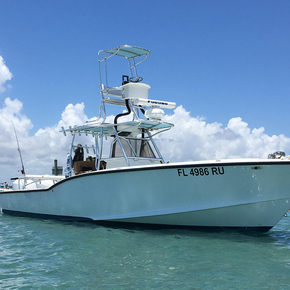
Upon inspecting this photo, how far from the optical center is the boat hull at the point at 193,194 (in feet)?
23.6

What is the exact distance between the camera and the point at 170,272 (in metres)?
4.91

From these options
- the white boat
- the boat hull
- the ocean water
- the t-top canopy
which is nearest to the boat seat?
the white boat

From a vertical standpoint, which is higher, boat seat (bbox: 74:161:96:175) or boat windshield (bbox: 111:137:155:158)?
boat windshield (bbox: 111:137:155:158)

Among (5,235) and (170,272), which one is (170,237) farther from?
(5,235)

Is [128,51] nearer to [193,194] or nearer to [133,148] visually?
A: [133,148]

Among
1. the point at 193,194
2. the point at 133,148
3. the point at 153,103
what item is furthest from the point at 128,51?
the point at 193,194

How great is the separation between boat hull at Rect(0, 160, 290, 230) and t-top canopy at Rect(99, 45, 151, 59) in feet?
14.0

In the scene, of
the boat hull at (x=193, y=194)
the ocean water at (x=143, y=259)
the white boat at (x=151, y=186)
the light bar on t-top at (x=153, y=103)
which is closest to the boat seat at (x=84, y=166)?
the white boat at (x=151, y=186)

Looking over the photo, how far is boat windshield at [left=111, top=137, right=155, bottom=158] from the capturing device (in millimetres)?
9992

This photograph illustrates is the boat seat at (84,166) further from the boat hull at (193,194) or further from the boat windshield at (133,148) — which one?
the boat hull at (193,194)

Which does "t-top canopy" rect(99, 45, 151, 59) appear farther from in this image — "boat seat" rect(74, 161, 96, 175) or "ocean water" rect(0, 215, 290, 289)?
"ocean water" rect(0, 215, 290, 289)

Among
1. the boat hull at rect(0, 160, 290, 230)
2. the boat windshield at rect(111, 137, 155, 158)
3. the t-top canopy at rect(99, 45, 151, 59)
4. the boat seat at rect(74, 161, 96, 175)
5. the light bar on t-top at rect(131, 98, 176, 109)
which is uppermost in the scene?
the t-top canopy at rect(99, 45, 151, 59)

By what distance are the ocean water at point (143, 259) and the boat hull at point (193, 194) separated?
351 mm

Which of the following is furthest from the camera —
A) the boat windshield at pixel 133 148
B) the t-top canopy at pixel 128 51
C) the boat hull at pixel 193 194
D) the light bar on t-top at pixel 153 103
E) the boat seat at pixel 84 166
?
the boat seat at pixel 84 166
